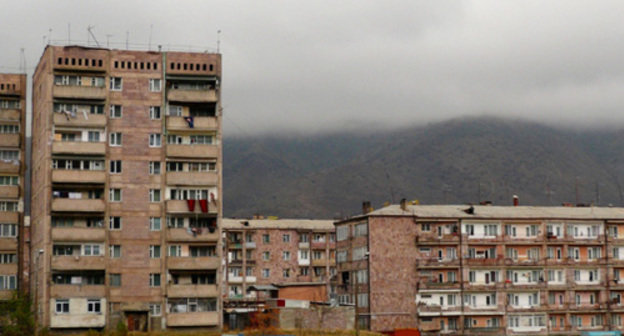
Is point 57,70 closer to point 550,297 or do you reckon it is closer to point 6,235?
point 6,235

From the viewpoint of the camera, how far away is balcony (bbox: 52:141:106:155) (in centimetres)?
12438

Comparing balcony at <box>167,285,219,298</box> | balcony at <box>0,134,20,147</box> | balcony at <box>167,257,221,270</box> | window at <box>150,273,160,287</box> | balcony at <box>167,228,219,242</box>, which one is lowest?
balcony at <box>167,285,219,298</box>

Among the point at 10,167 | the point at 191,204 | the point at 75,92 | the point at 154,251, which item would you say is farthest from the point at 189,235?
the point at 10,167

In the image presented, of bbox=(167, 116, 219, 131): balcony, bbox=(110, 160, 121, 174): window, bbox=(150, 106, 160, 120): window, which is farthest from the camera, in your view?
bbox=(167, 116, 219, 131): balcony

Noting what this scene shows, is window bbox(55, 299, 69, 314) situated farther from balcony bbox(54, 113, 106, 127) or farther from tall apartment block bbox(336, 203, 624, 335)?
tall apartment block bbox(336, 203, 624, 335)

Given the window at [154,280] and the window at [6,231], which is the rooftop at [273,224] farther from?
the window at [154,280]

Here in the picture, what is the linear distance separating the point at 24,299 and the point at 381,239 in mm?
47134

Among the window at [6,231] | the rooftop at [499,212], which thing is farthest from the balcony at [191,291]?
the window at [6,231]

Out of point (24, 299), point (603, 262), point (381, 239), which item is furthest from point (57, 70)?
point (603, 262)

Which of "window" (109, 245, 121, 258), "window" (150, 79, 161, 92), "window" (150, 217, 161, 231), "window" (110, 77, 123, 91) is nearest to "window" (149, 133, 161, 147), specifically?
"window" (150, 79, 161, 92)

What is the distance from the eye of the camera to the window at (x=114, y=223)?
124125mm

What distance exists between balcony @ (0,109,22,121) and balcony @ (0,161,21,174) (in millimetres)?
5965

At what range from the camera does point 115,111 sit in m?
126

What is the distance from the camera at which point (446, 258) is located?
141 meters
